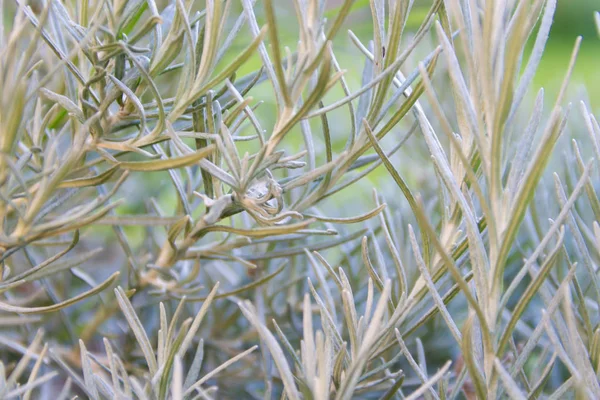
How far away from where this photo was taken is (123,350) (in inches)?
14.0

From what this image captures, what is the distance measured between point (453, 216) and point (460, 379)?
0.07 meters

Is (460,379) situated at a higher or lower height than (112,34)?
lower

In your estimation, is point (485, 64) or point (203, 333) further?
point (203, 333)

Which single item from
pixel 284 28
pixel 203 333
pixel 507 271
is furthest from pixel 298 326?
pixel 284 28

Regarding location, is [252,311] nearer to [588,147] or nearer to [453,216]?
[453,216]

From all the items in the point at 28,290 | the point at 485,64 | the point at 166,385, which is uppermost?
the point at 485,64

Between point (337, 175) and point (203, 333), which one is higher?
point (337, 175)

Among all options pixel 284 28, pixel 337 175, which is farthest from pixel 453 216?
pixel 284 28

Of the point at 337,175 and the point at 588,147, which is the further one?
the point at 588,147

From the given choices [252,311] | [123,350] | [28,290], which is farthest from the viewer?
[28,290]

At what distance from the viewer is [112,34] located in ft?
0.73

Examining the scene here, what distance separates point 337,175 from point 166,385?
0.38ft

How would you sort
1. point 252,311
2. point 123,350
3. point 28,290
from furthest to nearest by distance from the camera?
point 28,290 → point 123,350 → point 252,311

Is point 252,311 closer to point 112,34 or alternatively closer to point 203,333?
point 112,34
